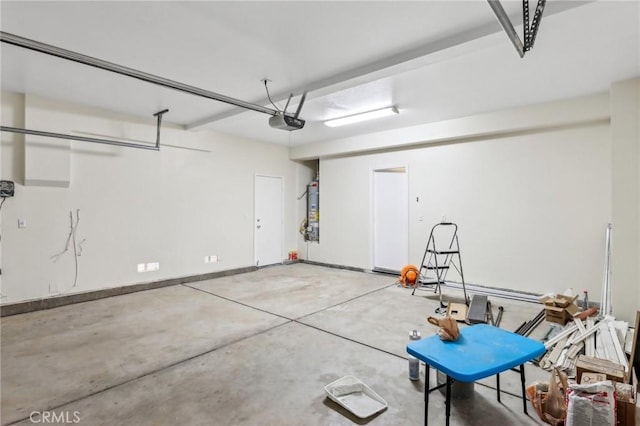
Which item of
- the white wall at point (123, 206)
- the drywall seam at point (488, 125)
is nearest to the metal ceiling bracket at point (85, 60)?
the white wall at point (123, 206)

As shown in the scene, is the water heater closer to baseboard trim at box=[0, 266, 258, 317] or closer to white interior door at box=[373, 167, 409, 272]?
white interior door at box=[373, 167, 409, 272]

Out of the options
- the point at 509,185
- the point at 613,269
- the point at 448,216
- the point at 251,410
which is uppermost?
the point at 509,185

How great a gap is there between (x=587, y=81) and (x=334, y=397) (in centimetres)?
464

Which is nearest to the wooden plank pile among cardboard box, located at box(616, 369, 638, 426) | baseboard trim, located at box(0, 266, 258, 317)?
cardboard box, located at box(616, 369, 638, 426)

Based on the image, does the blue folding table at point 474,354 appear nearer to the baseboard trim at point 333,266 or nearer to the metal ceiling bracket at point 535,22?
the metal ceiling bracket at point 535,22

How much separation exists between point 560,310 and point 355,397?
2.84m

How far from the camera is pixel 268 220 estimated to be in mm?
7578

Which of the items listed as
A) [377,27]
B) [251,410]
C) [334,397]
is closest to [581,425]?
[334,397]

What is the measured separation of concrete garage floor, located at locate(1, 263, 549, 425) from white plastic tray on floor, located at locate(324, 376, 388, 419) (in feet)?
0.19

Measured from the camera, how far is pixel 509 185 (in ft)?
17.0

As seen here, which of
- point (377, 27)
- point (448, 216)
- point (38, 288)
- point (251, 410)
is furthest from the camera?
point (448, 216)

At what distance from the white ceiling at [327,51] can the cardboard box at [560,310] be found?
104 inches

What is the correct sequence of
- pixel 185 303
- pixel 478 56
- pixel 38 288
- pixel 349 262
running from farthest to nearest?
1. pixel 349 262
2. pixel 185 303
3. pixel 38 288
4. pixel 478 56

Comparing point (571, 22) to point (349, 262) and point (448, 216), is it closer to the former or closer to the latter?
point (448, 216)
